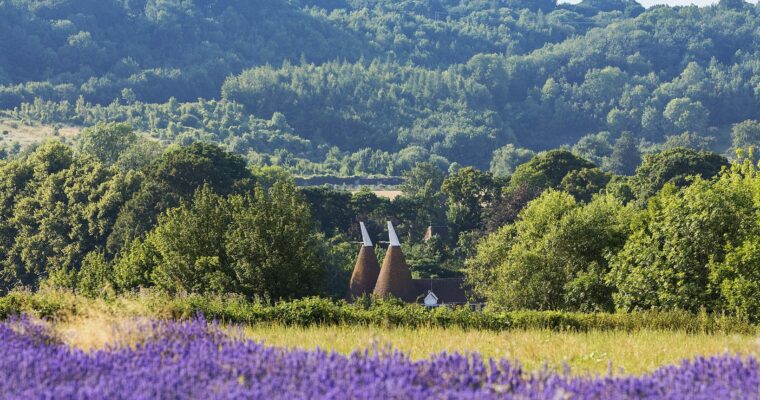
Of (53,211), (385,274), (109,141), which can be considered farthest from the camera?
(109,141)

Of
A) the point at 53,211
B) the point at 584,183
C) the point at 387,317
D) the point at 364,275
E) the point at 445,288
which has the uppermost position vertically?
the point at 584,183

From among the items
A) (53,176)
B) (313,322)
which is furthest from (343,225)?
(313,322)

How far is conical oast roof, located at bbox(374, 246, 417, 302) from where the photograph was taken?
217 ft

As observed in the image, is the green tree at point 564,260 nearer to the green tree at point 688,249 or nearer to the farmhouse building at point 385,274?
the green tree at point 688,249

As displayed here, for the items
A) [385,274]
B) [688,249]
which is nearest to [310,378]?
[688,249]

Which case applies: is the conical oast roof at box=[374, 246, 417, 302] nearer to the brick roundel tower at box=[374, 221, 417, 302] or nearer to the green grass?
the brick roundel tower at box=[374, 221, 417, 302]

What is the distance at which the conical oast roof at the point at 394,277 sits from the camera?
6612 cm

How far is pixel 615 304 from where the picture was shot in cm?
3809

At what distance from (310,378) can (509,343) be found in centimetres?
639

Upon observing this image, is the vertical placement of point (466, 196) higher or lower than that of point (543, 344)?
higher

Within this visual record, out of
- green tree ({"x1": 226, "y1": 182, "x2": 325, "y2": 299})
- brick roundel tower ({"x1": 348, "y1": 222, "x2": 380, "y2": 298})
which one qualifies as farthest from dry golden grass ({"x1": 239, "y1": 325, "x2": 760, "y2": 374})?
brick roundel tower ({"x1": 348, "y1": 222, "x2": 380, "y2": 298})

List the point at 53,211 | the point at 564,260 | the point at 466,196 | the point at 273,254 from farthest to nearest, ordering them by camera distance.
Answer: the point at 466,196, the point at 53,211, the point at 564,260, the point at 273,254

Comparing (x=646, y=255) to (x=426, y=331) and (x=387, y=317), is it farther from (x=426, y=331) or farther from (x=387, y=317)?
(x=426, y=331)

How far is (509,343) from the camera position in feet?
54.7
